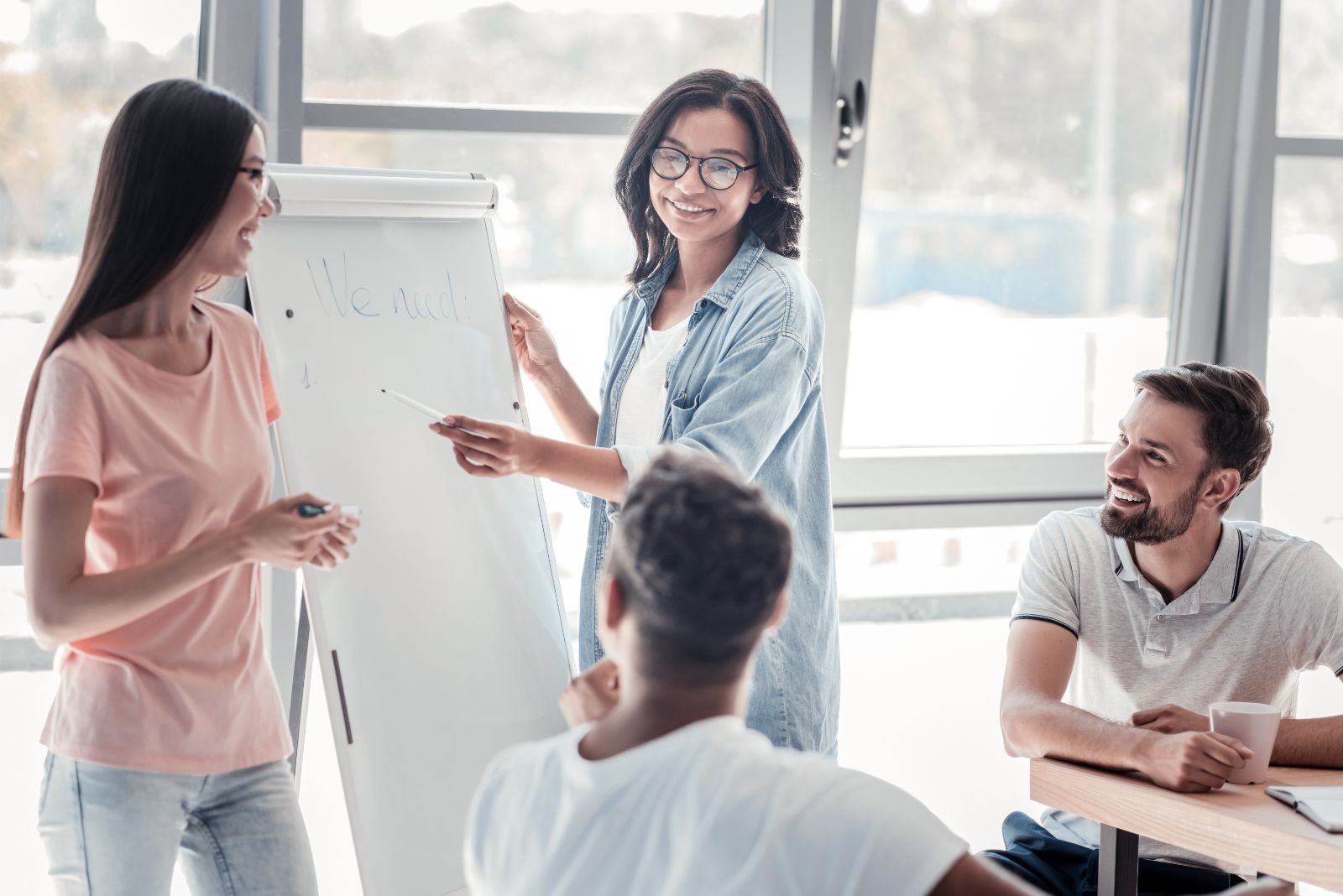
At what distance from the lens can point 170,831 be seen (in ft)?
4.87

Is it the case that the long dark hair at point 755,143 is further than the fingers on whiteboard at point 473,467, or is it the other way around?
the long dark hair at point 755,143

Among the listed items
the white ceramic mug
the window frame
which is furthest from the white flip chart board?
the white ceramic mug

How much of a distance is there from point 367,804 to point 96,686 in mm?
467

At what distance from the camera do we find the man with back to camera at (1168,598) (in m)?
2.01

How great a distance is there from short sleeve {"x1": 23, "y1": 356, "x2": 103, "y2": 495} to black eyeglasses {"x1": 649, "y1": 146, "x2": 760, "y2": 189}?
1.00 meters

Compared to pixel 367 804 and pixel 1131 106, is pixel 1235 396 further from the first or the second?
pixel 367 804

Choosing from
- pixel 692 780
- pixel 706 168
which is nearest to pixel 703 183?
pixel 706 168

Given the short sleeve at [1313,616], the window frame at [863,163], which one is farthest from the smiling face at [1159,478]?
the window frame at [863,163]

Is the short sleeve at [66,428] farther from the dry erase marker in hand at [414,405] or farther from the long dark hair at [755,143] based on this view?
the long dark hair at [755,143]

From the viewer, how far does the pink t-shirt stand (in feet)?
Result: 4.71

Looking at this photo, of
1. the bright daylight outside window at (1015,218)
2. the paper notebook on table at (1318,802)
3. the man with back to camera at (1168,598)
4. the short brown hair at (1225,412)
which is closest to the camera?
the paper notebook on table at (1318,802)

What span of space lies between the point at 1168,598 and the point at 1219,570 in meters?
0.09

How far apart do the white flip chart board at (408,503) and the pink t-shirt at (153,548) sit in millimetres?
234

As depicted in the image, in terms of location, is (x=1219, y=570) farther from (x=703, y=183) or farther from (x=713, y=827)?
(x=713, y=827)
